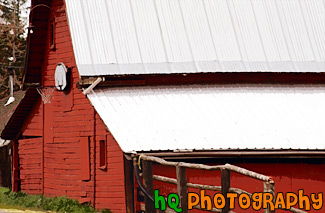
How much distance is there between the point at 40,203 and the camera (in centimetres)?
2459

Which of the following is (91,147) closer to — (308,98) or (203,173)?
(203,173)

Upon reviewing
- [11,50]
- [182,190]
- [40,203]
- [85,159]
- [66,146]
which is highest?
[11,50]

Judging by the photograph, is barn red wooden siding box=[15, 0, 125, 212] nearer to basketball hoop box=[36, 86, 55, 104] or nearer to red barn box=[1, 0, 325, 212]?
red barn box=[1, 0, 325, 212]

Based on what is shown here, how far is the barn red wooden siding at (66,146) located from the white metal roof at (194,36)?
1220 millimetres

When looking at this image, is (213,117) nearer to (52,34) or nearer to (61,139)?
(61,139)

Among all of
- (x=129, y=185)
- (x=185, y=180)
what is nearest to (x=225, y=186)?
(x=185, y=180)

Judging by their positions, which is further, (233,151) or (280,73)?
(280,73)

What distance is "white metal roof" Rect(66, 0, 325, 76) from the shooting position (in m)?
23.4

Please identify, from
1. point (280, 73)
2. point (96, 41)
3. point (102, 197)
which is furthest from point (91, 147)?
point (280, 73)

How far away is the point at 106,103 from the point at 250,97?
4386 mm

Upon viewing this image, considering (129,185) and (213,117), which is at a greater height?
(213,117)

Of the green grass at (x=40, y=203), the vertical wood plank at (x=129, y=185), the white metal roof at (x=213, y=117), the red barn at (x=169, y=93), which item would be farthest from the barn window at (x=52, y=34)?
the vertical wood plank at (x=129, y=185)

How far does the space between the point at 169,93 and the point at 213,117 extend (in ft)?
6.18

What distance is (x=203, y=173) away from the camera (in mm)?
20250
